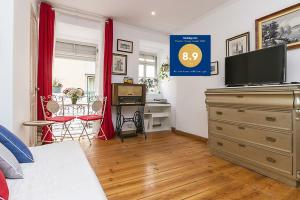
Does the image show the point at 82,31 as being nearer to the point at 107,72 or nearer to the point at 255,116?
the point at 107,72

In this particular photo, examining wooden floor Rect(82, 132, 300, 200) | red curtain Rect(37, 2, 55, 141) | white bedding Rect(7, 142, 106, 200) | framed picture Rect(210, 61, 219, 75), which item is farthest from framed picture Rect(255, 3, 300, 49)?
red curtain Rect(37, 2, 55, 141)

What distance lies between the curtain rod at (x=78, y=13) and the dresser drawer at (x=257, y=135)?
132 inches

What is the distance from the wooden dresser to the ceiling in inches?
71.8

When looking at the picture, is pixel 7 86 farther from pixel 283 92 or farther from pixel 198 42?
pixel 198 42

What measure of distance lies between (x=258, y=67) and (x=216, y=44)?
1.24 metres

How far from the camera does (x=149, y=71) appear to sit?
5504 millimetres

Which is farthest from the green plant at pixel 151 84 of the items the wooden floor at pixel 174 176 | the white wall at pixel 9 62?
the white wall at pixel 9 62

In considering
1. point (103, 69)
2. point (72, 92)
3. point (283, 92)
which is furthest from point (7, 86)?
point (283, 92)

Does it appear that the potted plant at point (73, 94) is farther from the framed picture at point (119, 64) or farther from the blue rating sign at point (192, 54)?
the blue rating sign at point (192, 54)

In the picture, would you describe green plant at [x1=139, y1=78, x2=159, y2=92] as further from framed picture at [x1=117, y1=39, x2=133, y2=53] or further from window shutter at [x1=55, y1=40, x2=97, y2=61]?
window shutter at [x1=55, y1=40, x2=97, y2=61]

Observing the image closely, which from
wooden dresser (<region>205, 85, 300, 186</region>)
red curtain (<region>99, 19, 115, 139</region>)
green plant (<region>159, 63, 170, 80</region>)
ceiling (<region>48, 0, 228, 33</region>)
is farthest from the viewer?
green plant (<region>159, 63, 170, 80</region>)

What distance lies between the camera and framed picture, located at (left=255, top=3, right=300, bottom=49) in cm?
233

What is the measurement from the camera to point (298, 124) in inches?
75.5

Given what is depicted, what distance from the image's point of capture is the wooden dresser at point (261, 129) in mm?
1915
